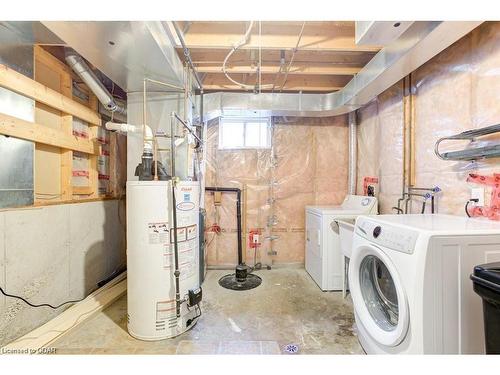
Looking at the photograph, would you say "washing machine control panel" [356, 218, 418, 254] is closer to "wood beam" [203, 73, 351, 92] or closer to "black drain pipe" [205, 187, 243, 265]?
"black drain pipe" [205, 187, 243, 265]

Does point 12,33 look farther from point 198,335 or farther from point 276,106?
A: point 198,335

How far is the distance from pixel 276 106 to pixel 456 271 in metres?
2.31

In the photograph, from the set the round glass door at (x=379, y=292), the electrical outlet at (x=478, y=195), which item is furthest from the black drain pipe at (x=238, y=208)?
the electrical outlet at (x=478, y=195)

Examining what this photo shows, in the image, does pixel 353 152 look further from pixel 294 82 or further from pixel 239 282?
pixel 239 282

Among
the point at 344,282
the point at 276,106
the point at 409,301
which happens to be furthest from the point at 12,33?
the point at 344,282

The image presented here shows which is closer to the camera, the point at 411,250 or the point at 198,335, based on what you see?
the point at 411,250

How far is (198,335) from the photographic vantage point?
1.81m

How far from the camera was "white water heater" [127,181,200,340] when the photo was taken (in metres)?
1.71

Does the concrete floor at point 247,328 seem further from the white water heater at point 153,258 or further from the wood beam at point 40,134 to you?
the wood beam at point 40,134

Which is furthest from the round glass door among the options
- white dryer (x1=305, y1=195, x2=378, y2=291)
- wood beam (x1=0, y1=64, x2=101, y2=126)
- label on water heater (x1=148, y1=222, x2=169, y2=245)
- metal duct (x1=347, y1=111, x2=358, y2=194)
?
wood beam (x1=0, y1=64, x2=101, y2=126)

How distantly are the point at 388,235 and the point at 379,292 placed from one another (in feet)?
1.64

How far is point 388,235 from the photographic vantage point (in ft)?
4.23

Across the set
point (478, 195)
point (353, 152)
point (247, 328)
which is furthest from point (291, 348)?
point (353, 152)
